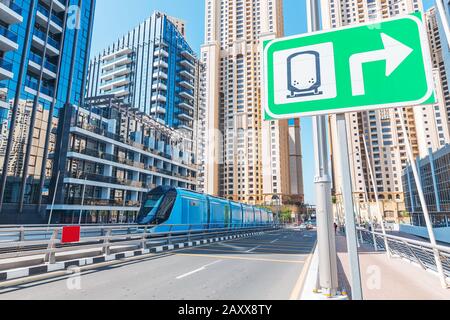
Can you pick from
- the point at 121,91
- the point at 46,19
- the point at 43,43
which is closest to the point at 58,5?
the point at 46,19

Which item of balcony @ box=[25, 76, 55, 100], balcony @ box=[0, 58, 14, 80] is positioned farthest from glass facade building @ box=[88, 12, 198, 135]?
balcony @ box=[0, 58, 14, 80]

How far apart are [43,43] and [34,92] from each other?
6809 millimetres

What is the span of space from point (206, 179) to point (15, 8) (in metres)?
88.8

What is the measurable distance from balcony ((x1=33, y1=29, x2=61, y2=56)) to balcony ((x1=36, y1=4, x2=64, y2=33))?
4.93 ft

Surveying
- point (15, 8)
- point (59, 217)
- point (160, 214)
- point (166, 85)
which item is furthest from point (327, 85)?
point (166, 85)

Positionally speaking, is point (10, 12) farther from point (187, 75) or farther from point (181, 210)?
point (187, 75)

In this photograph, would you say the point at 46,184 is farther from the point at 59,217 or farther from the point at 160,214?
the point at 160,214

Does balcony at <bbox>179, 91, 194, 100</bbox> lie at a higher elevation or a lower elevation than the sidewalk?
higher

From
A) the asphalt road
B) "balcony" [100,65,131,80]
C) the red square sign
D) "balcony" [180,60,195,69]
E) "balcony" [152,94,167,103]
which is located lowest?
the asphalt road

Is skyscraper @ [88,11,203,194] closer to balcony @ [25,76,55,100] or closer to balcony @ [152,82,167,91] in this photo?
balcony @ [152,82,167,91]

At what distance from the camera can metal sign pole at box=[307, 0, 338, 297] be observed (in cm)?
390

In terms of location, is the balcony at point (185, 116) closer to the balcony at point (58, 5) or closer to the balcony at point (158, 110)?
the balcony at point (158, 110)

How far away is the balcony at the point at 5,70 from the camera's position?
94.2 feet

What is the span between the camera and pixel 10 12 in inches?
1159
